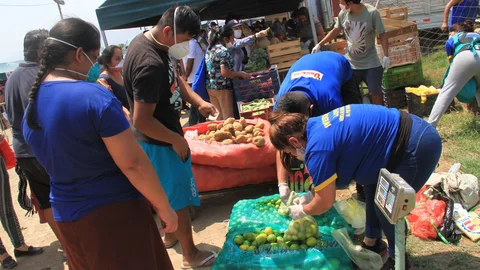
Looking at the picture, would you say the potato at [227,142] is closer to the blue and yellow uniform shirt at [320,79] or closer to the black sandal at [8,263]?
the blue and yellow uniform shirt at [320,79]

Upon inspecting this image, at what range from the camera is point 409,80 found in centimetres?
611

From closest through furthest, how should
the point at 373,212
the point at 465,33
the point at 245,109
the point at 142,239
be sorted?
the point at 142,239
the point at 373,212
the point at 465,33
the point at 245,109

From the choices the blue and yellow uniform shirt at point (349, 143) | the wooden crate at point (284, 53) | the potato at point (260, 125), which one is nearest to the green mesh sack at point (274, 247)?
the blue and yellow uniform shirt at point (349, 143)

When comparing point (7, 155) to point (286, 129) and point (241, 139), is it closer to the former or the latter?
point (241, 139)

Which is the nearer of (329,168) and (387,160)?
(329,168)

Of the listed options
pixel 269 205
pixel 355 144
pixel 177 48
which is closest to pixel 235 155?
pixel 269 205

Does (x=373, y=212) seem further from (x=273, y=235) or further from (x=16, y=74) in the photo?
(x=16, y=74)

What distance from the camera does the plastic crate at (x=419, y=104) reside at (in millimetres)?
5180

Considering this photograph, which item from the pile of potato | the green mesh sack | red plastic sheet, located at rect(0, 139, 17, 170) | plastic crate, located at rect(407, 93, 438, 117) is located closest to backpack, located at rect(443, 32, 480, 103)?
plastic crate, located at rect(407, 93, 438, 117)

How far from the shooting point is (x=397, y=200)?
4.45 ft

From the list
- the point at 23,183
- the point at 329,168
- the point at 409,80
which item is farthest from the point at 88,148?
the point at 409,80

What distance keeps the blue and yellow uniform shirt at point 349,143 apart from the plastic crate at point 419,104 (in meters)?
3.44

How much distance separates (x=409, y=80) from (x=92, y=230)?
5.76m

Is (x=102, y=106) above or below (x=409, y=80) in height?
above
